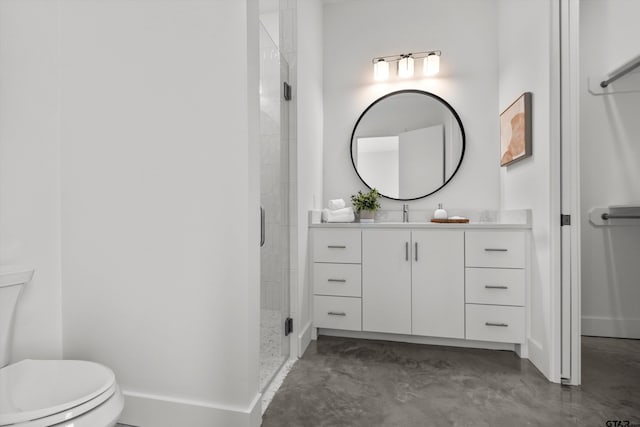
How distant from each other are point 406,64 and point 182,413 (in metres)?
2.91

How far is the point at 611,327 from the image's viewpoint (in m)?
2.51

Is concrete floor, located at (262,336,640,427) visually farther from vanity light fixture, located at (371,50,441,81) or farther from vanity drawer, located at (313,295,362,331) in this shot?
vanity light fixture, located at (371,50,441,81)

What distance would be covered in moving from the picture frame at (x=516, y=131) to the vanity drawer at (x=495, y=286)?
782mm

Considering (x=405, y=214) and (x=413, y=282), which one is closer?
(x=413, y=282)

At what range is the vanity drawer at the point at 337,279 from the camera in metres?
2.44

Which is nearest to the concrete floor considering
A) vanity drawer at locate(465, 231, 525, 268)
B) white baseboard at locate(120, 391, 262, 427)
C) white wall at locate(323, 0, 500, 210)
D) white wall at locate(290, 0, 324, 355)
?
white baseboard at locate(120, 391, 262, 427)

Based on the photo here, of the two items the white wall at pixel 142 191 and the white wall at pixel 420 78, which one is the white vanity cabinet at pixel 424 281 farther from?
the white wall at pixel 142 191

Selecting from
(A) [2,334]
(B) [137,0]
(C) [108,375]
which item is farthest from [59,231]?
(B) [137,0]

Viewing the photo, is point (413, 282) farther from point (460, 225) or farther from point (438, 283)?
point (460, 225)

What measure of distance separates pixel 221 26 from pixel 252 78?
0.78 ft

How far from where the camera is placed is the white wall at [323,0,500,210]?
278cm

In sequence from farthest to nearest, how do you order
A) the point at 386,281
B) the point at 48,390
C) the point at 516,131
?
the point at 386,281 → the point at 516,131 → the point at 48,390

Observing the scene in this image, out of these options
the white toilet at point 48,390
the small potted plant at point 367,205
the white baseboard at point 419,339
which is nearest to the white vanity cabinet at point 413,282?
the white baseboard at point 419,339

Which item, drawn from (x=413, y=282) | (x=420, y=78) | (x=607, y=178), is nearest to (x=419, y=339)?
(x=413, y=282)
